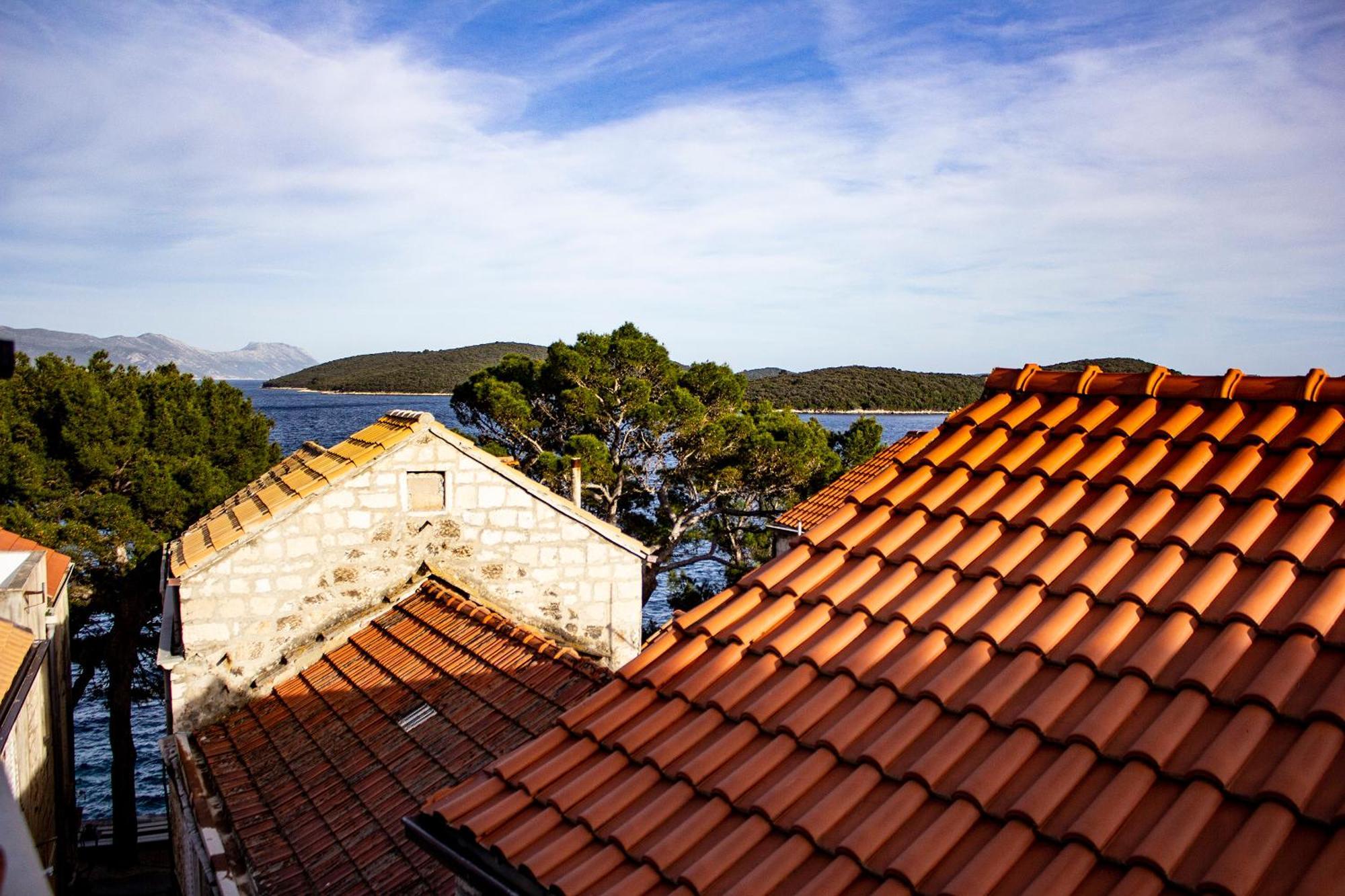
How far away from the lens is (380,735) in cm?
798

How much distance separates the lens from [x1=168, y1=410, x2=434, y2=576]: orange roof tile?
895 centimetres

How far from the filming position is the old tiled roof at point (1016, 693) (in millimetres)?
2689

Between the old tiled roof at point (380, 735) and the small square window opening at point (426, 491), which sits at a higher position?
the small square window opening at point (426, 491)

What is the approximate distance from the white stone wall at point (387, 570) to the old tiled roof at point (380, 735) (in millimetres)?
368

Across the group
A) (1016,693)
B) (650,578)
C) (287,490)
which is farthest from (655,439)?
(1016,693)

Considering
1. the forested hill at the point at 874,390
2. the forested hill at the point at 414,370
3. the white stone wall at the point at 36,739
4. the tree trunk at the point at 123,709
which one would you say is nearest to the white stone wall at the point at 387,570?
the white stone wall at the point at 36,739

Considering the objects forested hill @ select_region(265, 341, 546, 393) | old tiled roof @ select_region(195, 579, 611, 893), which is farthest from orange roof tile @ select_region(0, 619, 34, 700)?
forested hill @ select_region(265, 341, 546, 393)

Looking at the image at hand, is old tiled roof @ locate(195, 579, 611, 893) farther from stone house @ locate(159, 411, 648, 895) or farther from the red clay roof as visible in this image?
the red clay roof

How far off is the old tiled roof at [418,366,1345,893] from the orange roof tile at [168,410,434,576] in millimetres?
5954

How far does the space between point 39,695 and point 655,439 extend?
15.6 meters

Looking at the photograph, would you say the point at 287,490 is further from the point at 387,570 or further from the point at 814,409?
the point at 814,409

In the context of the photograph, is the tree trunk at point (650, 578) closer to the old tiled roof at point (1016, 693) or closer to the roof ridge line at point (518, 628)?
the roof ridge line at point (518, 628)

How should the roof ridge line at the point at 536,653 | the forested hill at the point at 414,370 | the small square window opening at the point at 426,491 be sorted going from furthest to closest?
the forested hill at the point at 414,370 < the small square window opening at the point at 426,491 < the roof ridge line at the point at 536,653

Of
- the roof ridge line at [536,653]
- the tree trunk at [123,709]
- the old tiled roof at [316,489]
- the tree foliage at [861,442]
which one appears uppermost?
the old tiled roof at [316,489]
